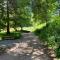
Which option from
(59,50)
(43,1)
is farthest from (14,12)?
(59,50)

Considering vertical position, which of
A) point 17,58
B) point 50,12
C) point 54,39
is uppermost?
point 50,12

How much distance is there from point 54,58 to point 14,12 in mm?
9684

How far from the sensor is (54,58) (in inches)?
342

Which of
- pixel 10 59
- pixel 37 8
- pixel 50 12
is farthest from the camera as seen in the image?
pixel 37 8

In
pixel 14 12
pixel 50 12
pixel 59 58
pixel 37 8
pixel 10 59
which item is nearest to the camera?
pixel 59 58

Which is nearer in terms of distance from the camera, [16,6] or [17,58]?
[17,58]

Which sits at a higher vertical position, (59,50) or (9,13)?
(9,13)

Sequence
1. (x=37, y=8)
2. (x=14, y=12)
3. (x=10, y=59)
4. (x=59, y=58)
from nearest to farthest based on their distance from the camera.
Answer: (x=59, y=58) < (x=10, y=59) < (x=14, y=12) < (x=37, y=8)

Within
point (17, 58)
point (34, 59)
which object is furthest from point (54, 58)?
point (17, 58)

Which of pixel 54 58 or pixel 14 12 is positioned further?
pixel 14 12

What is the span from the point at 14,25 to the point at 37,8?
3184 mm

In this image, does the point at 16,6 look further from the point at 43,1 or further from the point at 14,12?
the point at 43,1

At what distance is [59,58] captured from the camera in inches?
329

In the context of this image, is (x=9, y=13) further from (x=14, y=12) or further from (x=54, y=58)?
(x=54, y=58)
